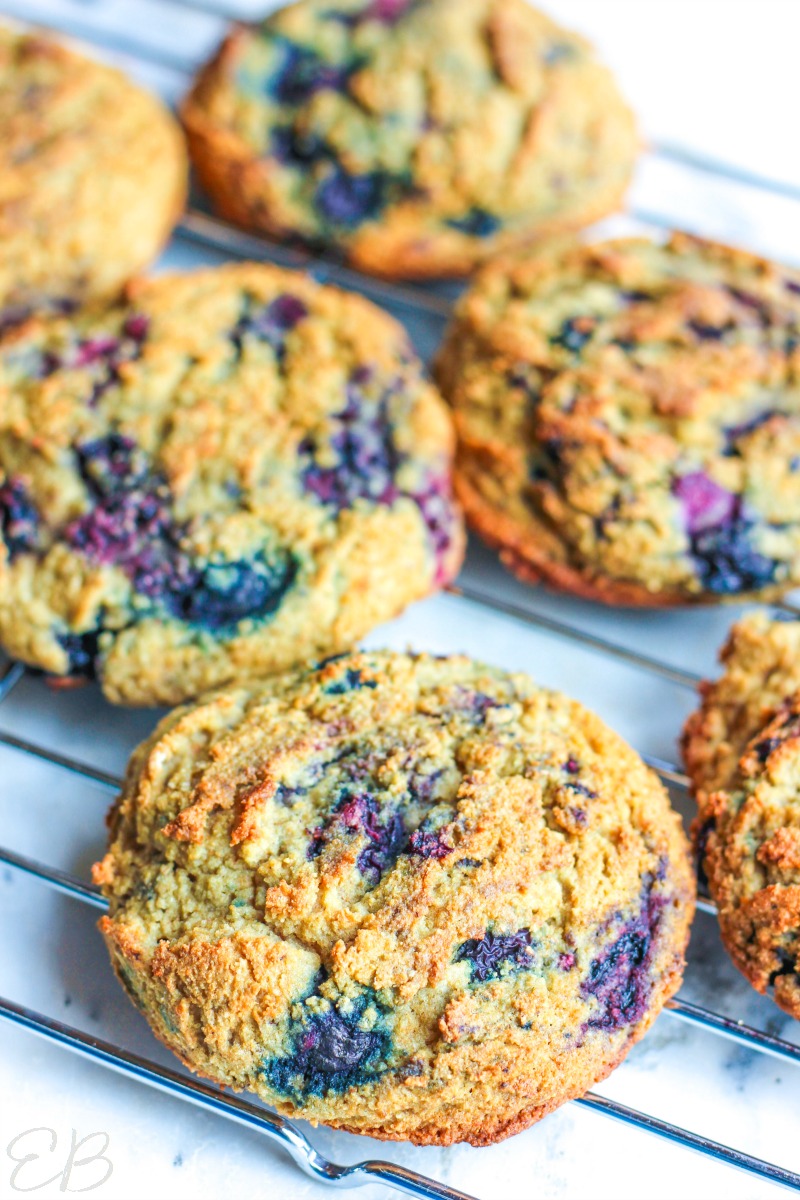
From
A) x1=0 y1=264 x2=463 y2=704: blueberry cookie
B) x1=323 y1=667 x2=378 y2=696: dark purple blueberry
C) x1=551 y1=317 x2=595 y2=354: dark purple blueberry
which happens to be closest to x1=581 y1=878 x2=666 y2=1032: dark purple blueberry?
x1=323 y1=667 x2=378 y2=696: dark purple blueberry

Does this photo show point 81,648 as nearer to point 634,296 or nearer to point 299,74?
point 634,296

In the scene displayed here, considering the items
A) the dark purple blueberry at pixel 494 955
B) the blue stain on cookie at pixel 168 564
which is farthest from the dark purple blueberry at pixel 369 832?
the blue stain on cookie at pixel 168 564

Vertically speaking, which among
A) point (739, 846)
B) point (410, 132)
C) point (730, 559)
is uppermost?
point (410, 132)

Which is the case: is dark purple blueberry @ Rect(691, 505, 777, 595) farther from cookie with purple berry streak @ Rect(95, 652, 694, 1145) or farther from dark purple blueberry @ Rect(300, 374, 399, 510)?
dark purple blueberry @ Rect(300, 374, 399, 510)

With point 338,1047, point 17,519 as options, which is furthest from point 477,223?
point 338,1047

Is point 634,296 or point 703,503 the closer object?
point 703,503

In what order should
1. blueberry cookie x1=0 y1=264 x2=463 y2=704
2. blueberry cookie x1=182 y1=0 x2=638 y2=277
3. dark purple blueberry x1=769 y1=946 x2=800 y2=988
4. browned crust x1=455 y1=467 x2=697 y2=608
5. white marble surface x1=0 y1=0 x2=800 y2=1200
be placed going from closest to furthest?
dark purple blueberry x1=769 y1=946 x2=800 y2=988 → white marble surface x1=0 y1=0 x2=800 y2=1200 → blueberry cookie x1=0 y1=264 x2=463 y2=704 → browned crust x1=455 y1=467 x2=697 y2=608 → blueberry cookie x1=182 y1=0 x2=638 y2=277
